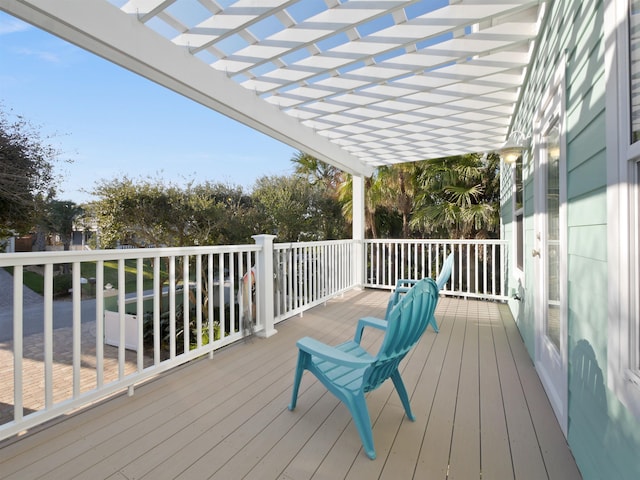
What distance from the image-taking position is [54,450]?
1.67 metres

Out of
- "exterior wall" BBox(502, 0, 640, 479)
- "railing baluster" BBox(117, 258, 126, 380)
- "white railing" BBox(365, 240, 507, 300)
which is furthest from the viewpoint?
"white railing" BBox(365, 240, 507, 300)

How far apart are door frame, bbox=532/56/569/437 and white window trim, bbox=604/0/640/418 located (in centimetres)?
69

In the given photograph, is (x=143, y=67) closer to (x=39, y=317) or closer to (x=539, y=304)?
(x=539, y=304)

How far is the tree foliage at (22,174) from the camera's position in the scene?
5488 mm

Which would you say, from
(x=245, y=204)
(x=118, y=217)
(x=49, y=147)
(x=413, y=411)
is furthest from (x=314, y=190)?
(x=413, y=411)

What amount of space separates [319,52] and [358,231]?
396cm

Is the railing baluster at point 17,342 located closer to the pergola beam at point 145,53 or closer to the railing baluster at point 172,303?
the railing baluster at point 172,303

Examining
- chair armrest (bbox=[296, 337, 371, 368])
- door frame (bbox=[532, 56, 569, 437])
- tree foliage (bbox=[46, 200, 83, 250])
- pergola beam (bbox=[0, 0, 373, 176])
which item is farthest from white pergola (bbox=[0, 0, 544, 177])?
tree foliage (bbox=[46, 200, 83, 250])

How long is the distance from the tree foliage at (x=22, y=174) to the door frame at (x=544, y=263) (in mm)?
7183

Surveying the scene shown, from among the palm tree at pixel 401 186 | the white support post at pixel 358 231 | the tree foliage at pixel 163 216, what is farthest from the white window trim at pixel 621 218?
the tree foliage at pixel 163 216

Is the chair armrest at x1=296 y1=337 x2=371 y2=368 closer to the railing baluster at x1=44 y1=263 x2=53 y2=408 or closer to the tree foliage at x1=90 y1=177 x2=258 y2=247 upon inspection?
the railing baluster at x1=44 y1=263 x2=53 y2=408

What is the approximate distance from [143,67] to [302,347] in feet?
7.77

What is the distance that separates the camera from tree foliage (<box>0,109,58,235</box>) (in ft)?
18.0

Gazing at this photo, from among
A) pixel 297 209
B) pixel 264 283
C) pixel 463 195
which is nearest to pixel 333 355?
pixel 264 283
